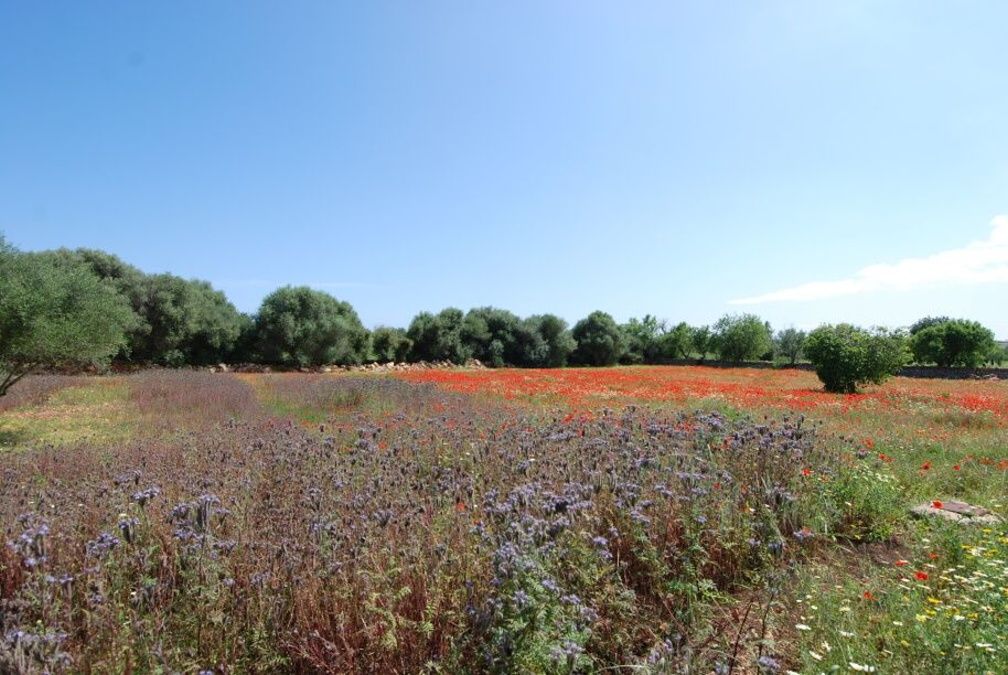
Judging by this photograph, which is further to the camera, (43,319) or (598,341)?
(598,341)

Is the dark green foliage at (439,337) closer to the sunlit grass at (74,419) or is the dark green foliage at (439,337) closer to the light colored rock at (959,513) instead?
the sunlit grass at (74,419)

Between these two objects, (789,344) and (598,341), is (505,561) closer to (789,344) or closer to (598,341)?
(598,341)

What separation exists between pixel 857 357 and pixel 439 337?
108 feet

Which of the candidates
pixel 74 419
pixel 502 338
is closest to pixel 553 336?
pixel 502 338

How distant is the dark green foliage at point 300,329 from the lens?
39.6m

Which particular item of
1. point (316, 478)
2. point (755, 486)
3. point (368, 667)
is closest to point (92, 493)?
point (316, 478)

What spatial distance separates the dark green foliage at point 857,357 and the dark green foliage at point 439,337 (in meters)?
30.0

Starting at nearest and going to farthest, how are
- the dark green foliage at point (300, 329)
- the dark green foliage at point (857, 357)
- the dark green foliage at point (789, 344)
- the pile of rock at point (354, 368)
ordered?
the dark green foliage at point (857, 357)
the pile of rock at point (354, 368)
the dark green foliage at point (300, 329)
the dark green foliage at point (789, 344)

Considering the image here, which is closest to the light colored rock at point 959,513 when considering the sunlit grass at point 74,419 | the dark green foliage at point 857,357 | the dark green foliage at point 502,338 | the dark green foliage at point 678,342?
the sunlit grass at point 74,419

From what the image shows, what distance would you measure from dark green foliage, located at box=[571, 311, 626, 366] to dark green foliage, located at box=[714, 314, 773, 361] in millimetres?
16834

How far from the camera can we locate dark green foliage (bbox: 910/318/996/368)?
50.8 m

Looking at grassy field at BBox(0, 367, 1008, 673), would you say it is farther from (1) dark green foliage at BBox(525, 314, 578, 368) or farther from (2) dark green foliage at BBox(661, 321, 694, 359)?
(2) dark green foliage at BBox(661, 321, 694, 359)

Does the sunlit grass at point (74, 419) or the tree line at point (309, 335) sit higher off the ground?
the tree line at point (309, 335)

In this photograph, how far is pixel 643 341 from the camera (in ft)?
211
